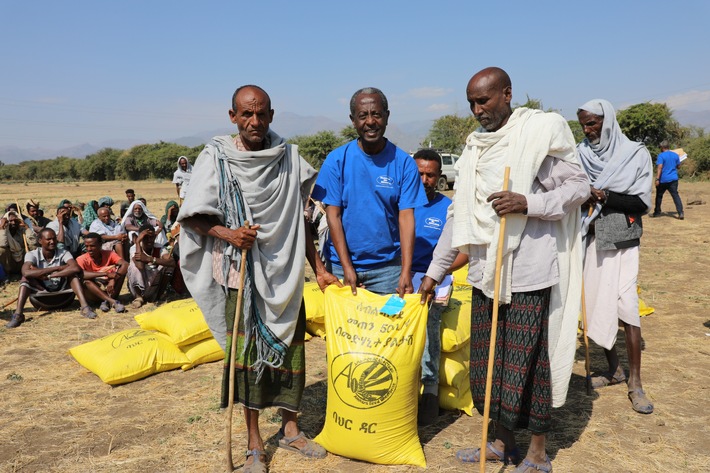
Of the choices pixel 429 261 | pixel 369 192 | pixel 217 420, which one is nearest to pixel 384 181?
pixel 369 192

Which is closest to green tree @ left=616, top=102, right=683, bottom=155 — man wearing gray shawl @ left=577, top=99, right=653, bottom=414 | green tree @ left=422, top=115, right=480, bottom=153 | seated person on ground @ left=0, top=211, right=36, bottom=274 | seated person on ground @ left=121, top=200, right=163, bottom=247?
green tree @ left=422, top=115, right=480, bottom=153

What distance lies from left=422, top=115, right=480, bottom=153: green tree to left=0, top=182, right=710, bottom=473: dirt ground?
34427 millimetres

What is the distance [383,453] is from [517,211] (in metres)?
1.46

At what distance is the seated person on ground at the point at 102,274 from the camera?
6.22 meters

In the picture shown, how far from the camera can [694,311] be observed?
5.55 meters

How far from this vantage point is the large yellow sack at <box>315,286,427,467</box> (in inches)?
A: 110

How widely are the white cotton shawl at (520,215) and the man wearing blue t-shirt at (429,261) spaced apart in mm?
616

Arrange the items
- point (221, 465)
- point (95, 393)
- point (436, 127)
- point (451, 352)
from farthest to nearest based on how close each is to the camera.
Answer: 1. point (436, 127)
2. point (95, 393)
3. point (451, 352)
4. point (221, 465)

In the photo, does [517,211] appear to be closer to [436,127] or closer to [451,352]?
[451,352]

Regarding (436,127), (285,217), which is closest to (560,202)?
(285,217)

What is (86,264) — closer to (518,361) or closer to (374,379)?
(374,379)

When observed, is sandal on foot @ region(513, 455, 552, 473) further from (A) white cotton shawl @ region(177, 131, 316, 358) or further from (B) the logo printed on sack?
(B) the logo printed on sack

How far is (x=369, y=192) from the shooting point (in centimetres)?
297

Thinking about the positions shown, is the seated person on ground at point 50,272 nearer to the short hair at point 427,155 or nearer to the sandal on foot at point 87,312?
the sandal on foot at point 87,312
